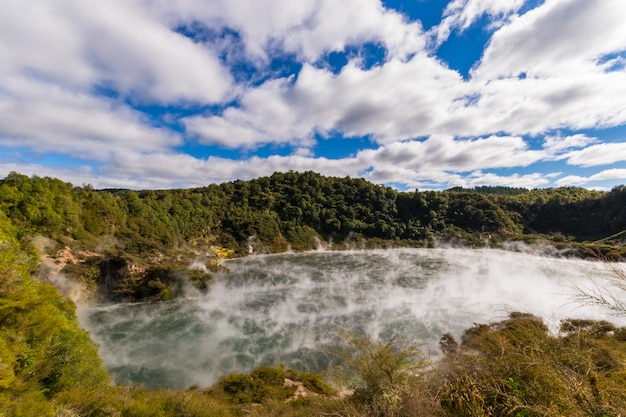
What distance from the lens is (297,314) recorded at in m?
28.3

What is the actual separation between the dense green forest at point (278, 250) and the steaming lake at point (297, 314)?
3.15m

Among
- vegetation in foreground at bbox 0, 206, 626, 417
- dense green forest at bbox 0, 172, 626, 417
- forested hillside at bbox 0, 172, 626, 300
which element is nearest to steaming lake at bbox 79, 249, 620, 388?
dense green forest at bbox 0, 172, 626, 417

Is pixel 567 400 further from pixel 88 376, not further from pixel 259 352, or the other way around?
pixel 259 352

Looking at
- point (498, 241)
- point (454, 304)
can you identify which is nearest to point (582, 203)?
point (498, 241)

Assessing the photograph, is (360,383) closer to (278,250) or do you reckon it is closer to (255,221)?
(278,250)

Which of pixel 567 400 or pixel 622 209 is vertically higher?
pixel 622 209

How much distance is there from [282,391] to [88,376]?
884 cm

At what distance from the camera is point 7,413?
7875 mm

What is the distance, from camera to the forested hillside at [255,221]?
31.5 metres

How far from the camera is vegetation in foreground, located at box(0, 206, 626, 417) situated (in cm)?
649

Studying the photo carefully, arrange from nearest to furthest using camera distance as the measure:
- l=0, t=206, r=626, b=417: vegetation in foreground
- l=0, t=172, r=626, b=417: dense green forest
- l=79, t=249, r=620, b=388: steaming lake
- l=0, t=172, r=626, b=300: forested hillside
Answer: l=0, t=206, r=626, b=417: vegetation in foreground → l=0, t=172, r=626, b=417: dense green forest → l=79, t=249, r=620, b=388: steaming lake → l=0, t=172, r=626, b=300: forested hillside

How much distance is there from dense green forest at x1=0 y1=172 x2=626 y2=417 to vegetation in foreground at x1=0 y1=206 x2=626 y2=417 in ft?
0.20

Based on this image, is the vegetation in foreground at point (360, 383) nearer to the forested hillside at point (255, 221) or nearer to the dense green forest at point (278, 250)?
the dense green forest at point (278, 250)

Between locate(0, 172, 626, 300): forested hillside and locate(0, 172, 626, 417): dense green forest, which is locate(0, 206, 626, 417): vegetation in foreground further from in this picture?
locate(0, 172, 626, 300): forested hillside
